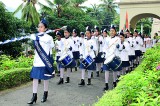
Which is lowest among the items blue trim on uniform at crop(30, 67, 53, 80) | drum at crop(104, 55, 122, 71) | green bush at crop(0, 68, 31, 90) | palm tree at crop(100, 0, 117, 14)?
green bush at crop(0, 68, 31, 90)

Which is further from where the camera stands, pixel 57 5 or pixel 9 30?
pixel 57 5

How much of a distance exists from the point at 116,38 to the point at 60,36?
2.20 metres

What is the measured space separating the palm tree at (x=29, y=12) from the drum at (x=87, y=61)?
70.7 feet

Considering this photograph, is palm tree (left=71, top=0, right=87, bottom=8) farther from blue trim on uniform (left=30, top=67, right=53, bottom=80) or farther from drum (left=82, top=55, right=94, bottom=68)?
blue trim on uniform (left=30, top=67, right=53, bottom=80)

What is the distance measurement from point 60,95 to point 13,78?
1652 mm

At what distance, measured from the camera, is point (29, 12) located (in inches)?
1201

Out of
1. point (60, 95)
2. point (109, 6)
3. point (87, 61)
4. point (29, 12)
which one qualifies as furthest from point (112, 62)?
point (109, 6)

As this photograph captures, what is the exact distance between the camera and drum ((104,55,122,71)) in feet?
28.9

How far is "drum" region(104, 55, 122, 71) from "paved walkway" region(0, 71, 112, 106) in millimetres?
725

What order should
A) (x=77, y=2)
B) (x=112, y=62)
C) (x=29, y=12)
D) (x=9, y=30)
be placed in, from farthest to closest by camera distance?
(x=77, y=2) < (x=29, y=12) < (x=9, y=30) < (x=112, y=62)

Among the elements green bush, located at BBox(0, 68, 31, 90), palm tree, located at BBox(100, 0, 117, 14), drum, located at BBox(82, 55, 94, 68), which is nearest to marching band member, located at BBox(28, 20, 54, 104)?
green bush, located at BBox(0, 68, 31, 90)

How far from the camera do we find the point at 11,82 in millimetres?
8477

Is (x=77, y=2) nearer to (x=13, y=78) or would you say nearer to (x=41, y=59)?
(x=13, y=78)

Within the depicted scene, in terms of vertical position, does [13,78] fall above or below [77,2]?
below
